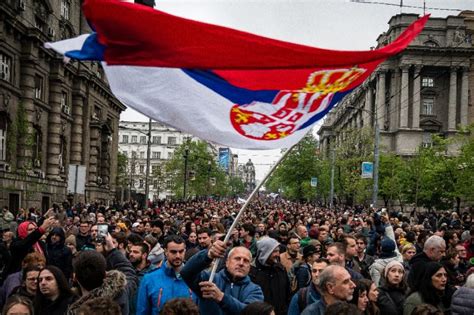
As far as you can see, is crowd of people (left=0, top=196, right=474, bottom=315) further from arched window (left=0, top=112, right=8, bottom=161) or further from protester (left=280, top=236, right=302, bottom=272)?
arched window (left=0, top=112, right=8, bottom=161)

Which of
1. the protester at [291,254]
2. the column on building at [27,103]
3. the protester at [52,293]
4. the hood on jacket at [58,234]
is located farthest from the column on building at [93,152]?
the protester at [52,293]

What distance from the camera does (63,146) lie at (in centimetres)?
4347

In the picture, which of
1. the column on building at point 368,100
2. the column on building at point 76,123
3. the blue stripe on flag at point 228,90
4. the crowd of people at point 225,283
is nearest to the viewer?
the crowd of people at point 225,283

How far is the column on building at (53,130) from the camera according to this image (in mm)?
40688

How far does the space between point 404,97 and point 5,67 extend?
5716cm

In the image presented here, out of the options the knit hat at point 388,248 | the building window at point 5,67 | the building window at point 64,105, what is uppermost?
the building window at point 5,67

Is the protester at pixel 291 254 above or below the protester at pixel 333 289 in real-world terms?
below

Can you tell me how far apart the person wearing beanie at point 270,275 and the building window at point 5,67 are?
2695 centimetres

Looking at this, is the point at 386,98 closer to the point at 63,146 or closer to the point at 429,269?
the point at 63,146

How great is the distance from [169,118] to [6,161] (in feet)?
97.3

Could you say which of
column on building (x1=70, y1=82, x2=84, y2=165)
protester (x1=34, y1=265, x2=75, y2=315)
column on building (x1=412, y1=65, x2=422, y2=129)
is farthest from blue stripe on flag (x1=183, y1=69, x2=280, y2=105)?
column on building (x1=412, y1=65, x2=422, y2=129)

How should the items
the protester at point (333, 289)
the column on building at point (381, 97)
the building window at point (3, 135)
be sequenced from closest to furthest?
the protester at point (333, 289)
the building window at point (3, 135)
the column on building at point (381, 97)

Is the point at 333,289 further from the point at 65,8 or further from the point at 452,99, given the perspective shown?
the point at 452,99

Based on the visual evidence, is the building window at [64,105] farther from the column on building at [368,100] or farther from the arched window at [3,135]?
the column on building at [368,100]
